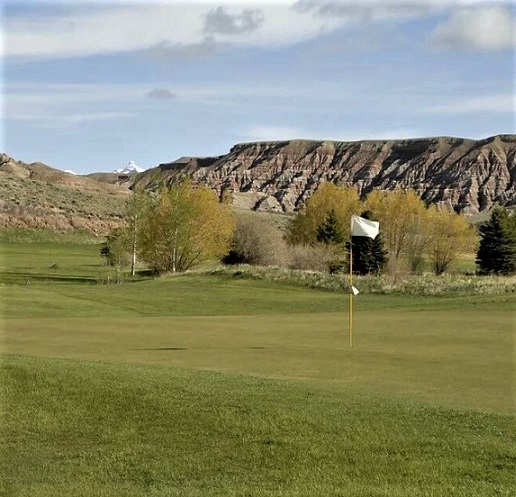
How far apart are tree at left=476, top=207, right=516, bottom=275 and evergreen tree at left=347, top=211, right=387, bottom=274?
10215 mm

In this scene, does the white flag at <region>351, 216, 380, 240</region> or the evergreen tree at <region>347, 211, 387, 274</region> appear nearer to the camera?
the white flag at <region>351, 216, 380, 240</region>

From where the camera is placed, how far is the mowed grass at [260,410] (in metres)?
8.49

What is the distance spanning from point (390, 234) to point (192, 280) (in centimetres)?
2701

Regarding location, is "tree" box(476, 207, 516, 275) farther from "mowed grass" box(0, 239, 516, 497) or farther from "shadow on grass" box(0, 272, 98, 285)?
"mowed grass" box(0, 239, 516, 497)

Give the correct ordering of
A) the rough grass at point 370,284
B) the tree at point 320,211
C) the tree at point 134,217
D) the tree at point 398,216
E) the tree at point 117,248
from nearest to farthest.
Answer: the rough grass at point 370,284, the tree at point 134,217, the tree at point 117,248, the tree at point 320,211, the tree at point 398,216

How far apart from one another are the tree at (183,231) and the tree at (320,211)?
36.2 ft

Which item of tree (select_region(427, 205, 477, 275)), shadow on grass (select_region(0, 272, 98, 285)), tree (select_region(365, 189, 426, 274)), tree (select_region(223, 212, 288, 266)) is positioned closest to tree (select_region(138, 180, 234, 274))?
tree (select_region(223, 212, 288, 266))

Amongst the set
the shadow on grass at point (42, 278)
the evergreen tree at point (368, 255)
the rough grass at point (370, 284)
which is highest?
the evergreen tree at point (368, 255)

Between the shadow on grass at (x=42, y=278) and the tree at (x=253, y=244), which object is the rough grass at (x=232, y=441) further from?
the tree at (x=253, y=244)

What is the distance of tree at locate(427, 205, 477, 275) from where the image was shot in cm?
6856

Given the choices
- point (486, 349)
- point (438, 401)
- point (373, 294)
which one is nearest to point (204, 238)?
point (373, 294)

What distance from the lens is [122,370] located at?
45.9ft

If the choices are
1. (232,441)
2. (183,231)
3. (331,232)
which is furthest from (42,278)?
(232,441)

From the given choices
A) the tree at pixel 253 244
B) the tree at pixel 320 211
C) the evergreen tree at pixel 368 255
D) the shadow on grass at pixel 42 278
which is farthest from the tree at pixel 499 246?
the shadow on grass at pixel 42 278
